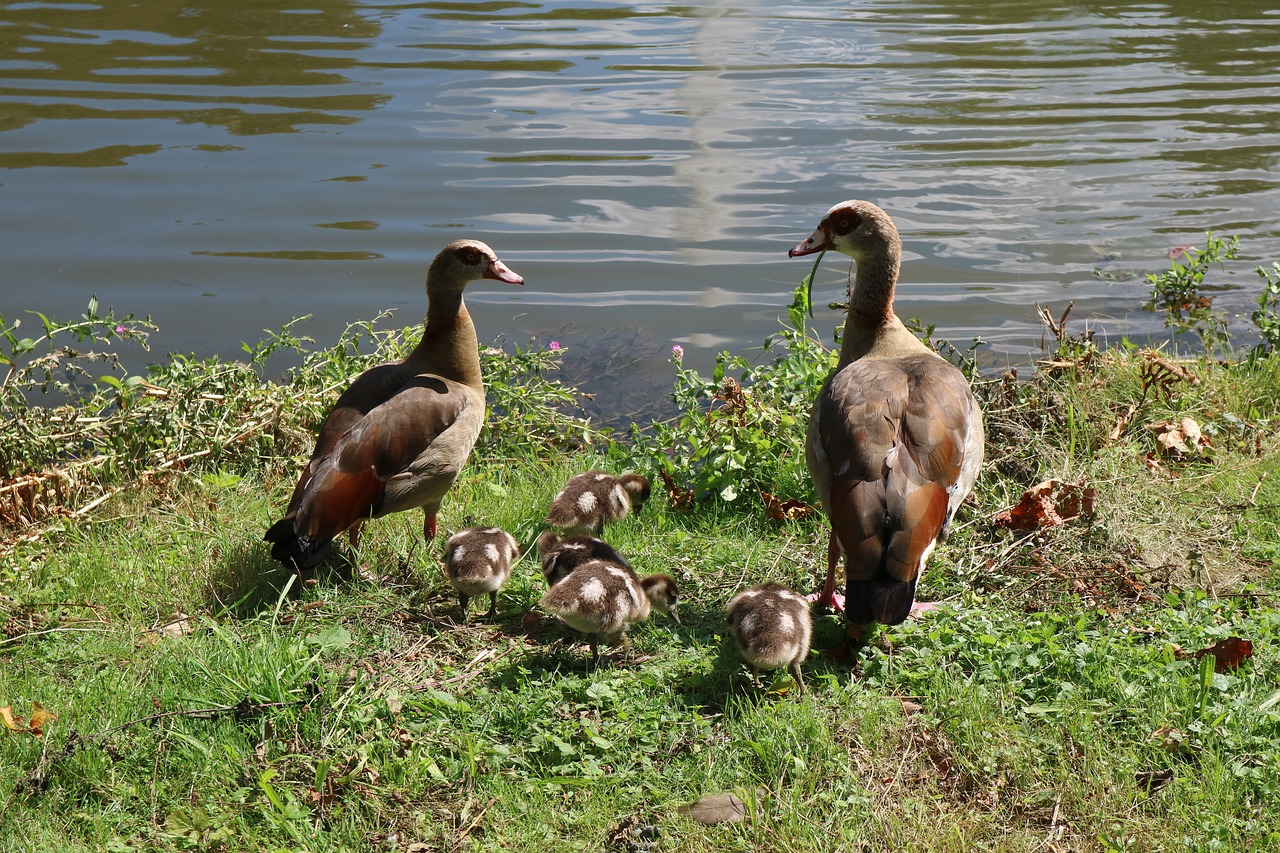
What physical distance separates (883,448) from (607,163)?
7606 millimetres

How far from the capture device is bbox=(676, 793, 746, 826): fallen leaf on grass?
3752 mm

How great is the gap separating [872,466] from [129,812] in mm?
2859

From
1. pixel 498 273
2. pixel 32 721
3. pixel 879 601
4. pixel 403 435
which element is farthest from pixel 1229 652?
pixel 32 721

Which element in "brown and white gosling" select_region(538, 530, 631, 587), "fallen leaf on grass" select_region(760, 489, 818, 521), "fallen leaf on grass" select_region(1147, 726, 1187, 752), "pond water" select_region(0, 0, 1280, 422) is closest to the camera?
"fallen leaf on grass" select_region(1147, 726, 1187, 752)

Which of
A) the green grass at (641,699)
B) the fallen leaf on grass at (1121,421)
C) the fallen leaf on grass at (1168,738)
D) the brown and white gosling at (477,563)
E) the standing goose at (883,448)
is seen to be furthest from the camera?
the fallen leaf on grass at (1121,421)

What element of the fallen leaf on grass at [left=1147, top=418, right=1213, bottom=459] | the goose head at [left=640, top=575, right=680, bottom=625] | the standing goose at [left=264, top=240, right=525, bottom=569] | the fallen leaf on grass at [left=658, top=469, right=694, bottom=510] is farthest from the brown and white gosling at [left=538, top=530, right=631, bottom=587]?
the fallen leaf on grass at [left=1147, top=418, right=1213, bottom=459]

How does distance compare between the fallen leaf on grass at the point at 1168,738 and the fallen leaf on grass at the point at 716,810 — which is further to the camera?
the fallen leaf on grass at the point at 1168,738

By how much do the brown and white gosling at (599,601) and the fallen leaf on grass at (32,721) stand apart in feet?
5.74

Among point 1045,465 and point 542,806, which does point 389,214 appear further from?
point 542,806

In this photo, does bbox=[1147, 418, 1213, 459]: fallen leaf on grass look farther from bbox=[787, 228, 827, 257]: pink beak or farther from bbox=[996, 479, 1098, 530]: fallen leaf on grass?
bbox=[787, 228, 827, 257]: pink beak

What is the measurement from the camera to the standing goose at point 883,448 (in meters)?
4.30

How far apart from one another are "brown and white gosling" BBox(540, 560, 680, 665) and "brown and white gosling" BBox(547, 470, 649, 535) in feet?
2.79

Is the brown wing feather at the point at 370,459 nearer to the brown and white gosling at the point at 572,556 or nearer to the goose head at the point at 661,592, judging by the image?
the brown and white gosling at the point at 572,556

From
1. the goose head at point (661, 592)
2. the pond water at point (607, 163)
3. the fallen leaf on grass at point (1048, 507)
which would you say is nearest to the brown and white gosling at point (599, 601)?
the goose head at point (661, 592)
